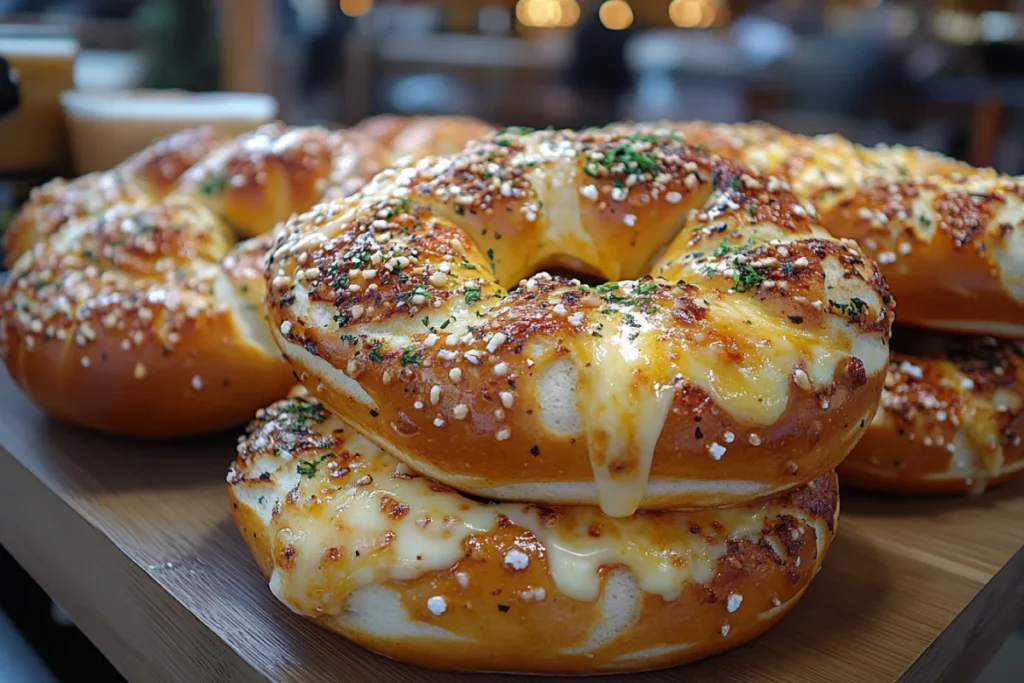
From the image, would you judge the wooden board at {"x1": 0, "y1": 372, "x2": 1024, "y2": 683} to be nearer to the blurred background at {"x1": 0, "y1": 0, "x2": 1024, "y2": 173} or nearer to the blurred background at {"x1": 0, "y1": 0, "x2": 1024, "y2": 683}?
the blurred background at {"x1": 0, "y1": 0, "x2": 1024, "y2": 683}

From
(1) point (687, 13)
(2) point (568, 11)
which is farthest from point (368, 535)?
(1) point (687, 13)

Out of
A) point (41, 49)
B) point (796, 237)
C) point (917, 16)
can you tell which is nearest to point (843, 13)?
point (917, 16)

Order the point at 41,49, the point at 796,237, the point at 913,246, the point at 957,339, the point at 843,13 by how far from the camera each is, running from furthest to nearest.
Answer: the point at 843,13 < the point at 41,49 < the point at 957,339 < the point at 913,246 < the point at 796,237

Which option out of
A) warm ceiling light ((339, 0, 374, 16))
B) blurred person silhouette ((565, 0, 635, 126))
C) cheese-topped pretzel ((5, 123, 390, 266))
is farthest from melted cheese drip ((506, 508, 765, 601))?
warm ceiling light ((339, 0, 374, 16))

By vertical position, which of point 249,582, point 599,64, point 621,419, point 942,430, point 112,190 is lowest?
point 599,64

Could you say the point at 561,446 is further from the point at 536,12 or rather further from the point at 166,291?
the point at 536,12

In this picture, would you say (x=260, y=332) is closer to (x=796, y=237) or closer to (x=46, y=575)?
(x=46, y=575)
